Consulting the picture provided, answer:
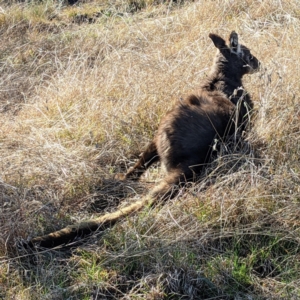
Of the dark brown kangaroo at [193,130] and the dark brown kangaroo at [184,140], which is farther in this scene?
the dark brown kangaroo at [193,130]

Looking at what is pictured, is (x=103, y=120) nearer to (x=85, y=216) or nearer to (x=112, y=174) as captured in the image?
(x=112, y=174)

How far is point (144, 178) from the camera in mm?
5344

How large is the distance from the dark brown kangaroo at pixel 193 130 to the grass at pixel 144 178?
0.63ft

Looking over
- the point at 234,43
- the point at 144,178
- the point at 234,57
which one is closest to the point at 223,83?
the point at 234,57

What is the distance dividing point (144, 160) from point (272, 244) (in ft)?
5.14

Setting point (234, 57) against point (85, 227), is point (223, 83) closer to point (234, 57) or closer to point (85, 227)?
point (234, 57)

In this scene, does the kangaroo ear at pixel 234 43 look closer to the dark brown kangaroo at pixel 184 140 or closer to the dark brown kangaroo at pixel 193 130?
the dark brown kangaroo at pixel 193 130

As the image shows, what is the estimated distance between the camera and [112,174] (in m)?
5.18

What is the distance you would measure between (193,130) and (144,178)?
2.24 feet

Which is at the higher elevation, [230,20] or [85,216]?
[230,20]

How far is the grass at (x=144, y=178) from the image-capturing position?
395 centimetres

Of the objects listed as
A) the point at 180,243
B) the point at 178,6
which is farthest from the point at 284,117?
the point at 178,6

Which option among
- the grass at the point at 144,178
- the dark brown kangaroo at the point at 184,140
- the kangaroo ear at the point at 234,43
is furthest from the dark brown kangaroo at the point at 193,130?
the kangaroo ear at the point at 234,43

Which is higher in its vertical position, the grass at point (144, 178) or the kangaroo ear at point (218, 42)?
the kangaroo ear at point (218, 42)
